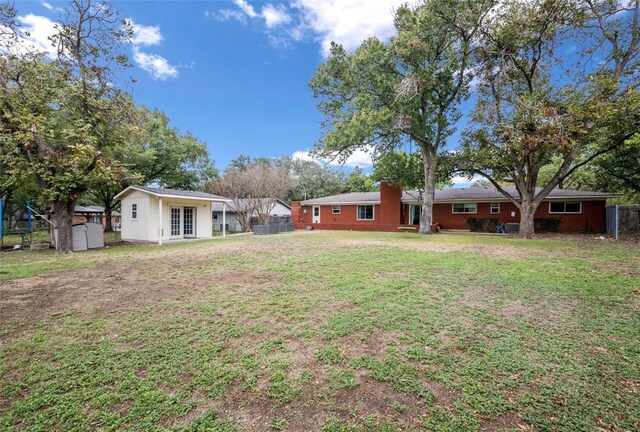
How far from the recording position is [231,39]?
1473cm

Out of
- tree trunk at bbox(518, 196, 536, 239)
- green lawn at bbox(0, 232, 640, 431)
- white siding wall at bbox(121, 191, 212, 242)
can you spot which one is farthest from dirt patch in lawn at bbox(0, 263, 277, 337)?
tree trunk at bbox(518, 196, 536, 239)

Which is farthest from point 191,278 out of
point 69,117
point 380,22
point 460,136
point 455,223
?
point 455,223

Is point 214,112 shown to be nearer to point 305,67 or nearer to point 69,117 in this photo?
point 305,67

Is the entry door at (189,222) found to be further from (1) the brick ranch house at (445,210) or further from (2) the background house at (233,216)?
(1) the brick ranch house at (445,210)

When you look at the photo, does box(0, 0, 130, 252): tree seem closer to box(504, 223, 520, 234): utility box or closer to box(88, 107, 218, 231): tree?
box(88, 107, 218, 231): tree

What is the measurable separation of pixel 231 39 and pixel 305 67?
5894mm

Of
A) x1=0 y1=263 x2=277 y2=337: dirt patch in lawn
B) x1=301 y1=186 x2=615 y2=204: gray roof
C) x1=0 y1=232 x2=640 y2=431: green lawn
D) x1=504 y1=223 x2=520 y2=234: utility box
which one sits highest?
x1=301 y1=186 x2=615 y2=204: gray roof

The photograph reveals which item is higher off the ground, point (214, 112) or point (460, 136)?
point (214, 112)

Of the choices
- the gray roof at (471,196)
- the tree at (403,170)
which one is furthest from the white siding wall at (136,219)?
the tree at (403,170)

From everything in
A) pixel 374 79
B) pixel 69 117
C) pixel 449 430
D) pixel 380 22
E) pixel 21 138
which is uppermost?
pixel 380 22

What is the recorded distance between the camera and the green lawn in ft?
7.39

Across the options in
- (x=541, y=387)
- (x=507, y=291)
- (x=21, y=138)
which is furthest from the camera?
(x=21, y=138)

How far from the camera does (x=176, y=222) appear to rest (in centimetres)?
1670

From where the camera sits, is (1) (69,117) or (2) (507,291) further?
(1) (69,117)
